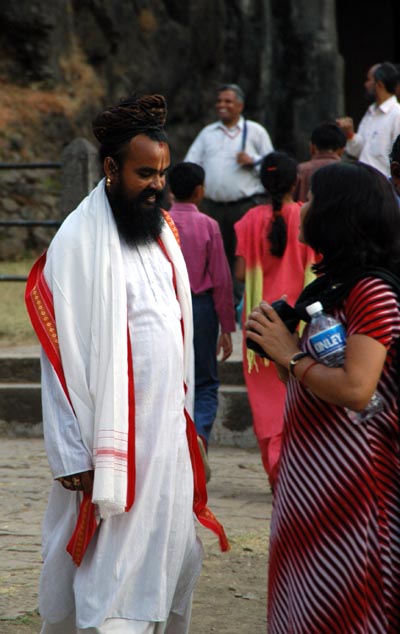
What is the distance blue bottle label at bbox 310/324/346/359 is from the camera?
3008 mm

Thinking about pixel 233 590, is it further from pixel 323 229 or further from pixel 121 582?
pixel 323 229

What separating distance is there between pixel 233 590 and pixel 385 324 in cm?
259

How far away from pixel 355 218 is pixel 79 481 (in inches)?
50.4

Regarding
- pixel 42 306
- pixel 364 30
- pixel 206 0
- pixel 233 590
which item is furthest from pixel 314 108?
pixel 42 306

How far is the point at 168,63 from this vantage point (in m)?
16.3

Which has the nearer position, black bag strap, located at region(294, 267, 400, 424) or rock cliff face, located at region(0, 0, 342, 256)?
black bag strap, located at region(294, 267, 400, 424)

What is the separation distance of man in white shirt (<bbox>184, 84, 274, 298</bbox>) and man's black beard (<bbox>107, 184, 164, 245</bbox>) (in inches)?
255

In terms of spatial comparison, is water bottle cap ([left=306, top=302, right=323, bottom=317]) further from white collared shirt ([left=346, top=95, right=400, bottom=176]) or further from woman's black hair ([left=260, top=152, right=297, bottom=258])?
white collared shirt ([left=346, top=95, right=400, bottom=176])

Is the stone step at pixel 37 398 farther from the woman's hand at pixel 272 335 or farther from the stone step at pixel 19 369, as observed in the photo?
the woman's hand at pixel 272 335

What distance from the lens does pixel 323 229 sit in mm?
3037

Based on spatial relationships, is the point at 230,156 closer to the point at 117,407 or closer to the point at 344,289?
the point at 117,407

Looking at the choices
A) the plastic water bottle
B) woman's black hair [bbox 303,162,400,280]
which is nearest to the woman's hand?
the plastic water bottle

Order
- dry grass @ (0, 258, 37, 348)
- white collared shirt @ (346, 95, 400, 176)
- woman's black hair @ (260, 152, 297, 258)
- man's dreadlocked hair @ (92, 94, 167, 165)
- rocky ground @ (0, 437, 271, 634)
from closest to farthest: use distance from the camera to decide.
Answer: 1. man's dreadlocked hair @ (92, 94, 167, 165)
2. rocky ground @ (0, 437, 271, 634)
3. woman's black hair @ (260, 152, 297, 258)
4. white collared shirt @ (346, 95, 400, 176)
5. dry grass @ (0, 258, 37, 348)

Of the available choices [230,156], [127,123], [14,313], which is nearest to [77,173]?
[230,156]
